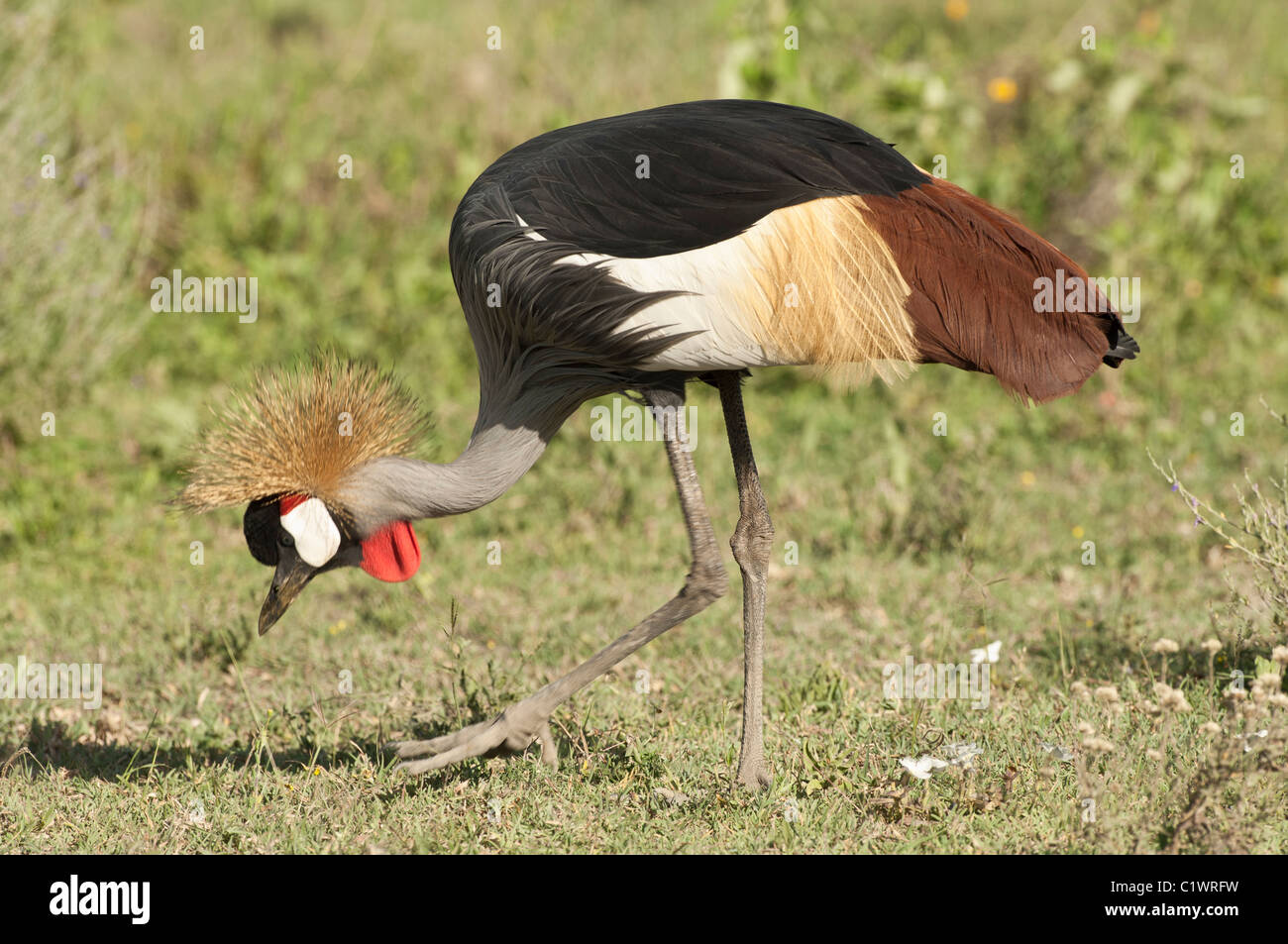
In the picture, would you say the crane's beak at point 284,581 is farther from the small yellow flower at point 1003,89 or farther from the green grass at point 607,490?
the small yellow flower at point 1003,89

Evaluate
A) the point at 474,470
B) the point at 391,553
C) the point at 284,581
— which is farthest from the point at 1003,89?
the point at 284,581

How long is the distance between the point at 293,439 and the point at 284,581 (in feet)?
1.24

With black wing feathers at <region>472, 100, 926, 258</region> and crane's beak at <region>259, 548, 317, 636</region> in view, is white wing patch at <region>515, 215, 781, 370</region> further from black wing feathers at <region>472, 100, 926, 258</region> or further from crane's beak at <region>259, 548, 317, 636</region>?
crane's beak at <region>259, 548, 317, 636</region>

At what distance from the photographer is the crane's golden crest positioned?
11.0 feet

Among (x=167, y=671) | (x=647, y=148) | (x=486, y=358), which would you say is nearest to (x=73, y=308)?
(x=167, y=671)

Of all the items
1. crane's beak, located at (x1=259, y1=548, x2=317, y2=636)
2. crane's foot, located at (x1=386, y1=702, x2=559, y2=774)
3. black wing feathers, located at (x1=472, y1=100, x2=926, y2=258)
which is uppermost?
black wing feathers, located at (x1=472, y1=100, x2=926, y2=258)

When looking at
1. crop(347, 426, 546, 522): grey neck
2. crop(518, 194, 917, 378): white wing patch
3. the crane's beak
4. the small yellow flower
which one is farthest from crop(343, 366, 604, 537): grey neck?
the small yellow flower

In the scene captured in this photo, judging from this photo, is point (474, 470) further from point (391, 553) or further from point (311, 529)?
point (311, 529)

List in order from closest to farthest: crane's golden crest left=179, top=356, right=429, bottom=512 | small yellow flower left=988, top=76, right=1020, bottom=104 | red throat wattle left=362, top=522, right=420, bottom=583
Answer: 1. crane's golden crest left=179, top=356, right=429, bottom=512
2. red throat wattle left=362, top=522, right=420, bottom=583
3. small yellow flower left=988, top=76, right=1020, bottom=104

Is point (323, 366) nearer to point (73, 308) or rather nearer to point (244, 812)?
point (244, 812)

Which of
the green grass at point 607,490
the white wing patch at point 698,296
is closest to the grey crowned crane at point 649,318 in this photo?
the white wing patch at point 698,296

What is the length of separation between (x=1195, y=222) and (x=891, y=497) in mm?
2780

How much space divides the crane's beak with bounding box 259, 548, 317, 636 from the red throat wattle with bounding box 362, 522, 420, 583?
147 millimetres

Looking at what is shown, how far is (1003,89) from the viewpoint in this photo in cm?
727
